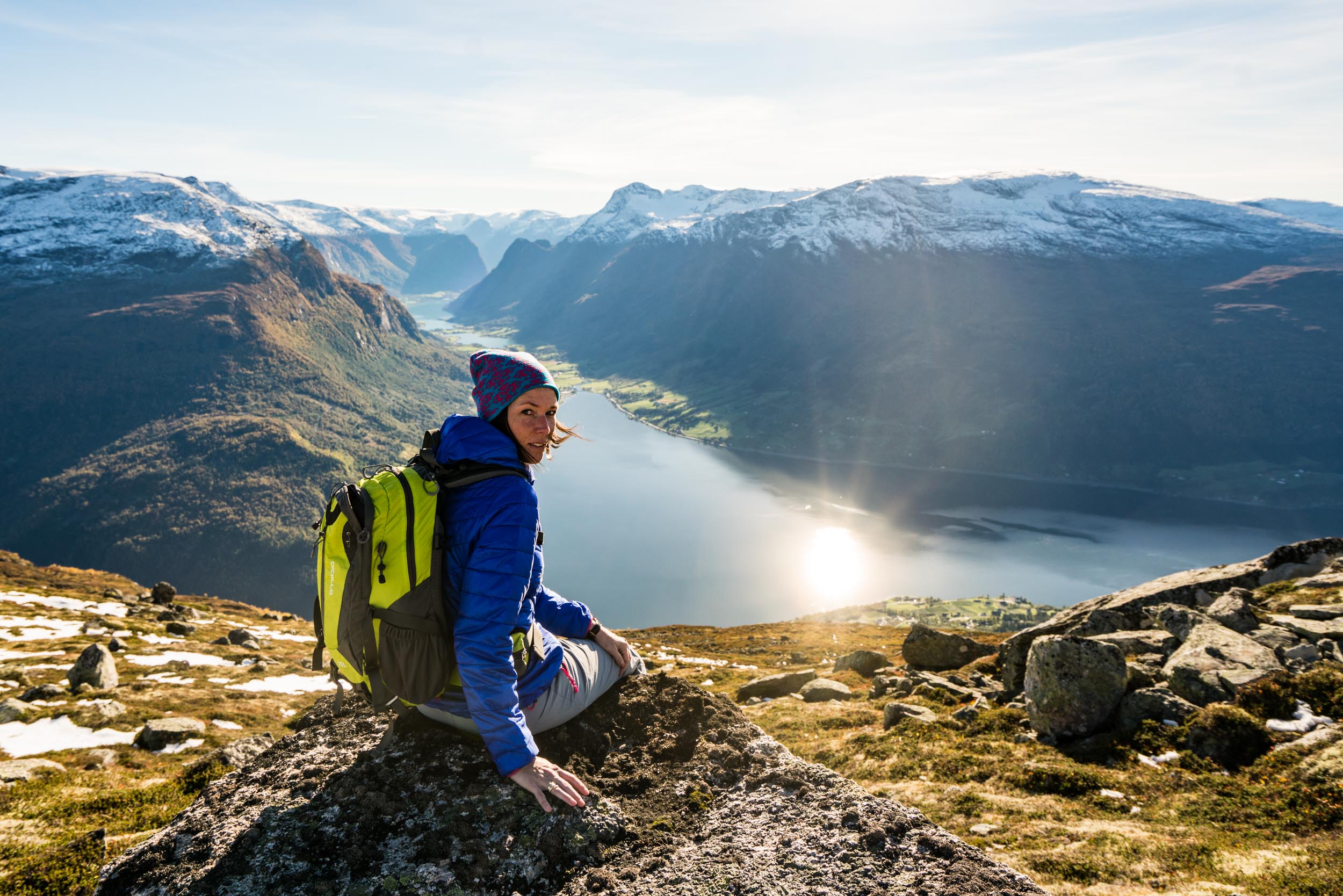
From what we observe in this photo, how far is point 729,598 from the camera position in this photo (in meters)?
159

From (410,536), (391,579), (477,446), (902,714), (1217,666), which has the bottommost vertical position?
(902,714)

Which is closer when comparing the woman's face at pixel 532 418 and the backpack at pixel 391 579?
the backpack at pixel 391 579

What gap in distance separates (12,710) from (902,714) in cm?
2089

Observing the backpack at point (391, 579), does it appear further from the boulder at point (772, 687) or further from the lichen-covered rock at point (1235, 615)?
the lichen-covered rock at point (1235, 615)

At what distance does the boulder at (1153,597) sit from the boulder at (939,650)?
2.38 metres

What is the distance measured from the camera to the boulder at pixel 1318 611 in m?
13.1

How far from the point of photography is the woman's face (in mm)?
5219

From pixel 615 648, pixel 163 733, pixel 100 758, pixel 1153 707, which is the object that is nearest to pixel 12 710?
pixel 163 733

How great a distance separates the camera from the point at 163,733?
14.3 meters

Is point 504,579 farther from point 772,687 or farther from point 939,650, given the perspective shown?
point 939,650

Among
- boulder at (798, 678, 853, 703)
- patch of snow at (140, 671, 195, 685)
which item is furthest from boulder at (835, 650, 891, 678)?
patch of snow at (140, 671, 195, 685)

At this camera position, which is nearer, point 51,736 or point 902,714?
point 902,714

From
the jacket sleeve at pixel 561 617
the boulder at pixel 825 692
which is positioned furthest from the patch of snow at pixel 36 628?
the jacket sleeve at pixel 561 617

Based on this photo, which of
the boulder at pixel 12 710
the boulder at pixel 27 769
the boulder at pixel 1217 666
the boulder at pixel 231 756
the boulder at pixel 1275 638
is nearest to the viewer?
the boulder at pixel 231 756
